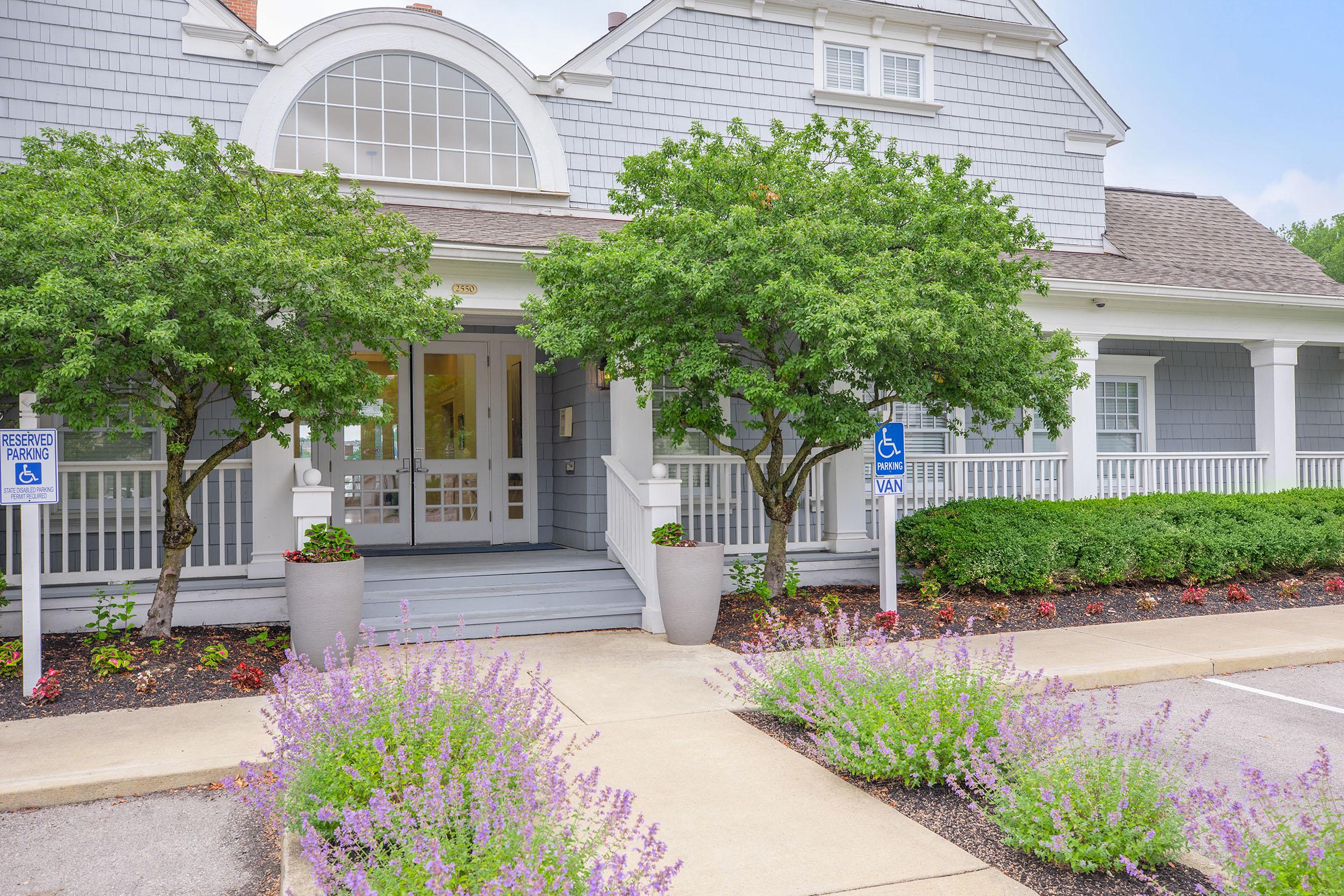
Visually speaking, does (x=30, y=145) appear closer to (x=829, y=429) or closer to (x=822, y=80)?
(x=829, y=429)

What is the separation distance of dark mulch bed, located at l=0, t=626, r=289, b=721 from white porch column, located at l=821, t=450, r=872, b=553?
5.43m

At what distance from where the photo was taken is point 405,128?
9.52 m

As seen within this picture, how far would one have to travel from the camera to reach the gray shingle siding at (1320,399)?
1306cm

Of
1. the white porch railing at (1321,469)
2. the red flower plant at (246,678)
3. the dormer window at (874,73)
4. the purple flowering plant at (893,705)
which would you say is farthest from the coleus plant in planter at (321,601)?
the white porch railing at (1321,469)

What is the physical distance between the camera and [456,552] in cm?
968

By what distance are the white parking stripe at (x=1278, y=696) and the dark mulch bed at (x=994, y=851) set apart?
10.2 ft

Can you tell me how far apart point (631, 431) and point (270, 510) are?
10.8 ft

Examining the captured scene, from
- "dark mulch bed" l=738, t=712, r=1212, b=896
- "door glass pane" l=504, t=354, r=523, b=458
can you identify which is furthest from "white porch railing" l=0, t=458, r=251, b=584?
"dark mulch bed" l=738, t=712, r=1212, b=896

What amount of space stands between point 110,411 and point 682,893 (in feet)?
16.5

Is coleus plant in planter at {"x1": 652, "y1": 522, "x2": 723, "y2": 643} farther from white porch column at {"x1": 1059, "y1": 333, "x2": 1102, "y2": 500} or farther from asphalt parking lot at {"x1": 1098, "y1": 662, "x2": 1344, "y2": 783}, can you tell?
white porch column at {"x1": 1059, "y1": 333, "x2": 1102, "y2": 500}

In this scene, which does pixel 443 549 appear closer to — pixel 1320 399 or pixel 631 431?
pixel 631 431

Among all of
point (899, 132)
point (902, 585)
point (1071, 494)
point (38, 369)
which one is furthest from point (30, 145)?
point (1071, 494)

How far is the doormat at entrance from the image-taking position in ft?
31.3

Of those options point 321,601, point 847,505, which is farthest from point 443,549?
point 847,505
